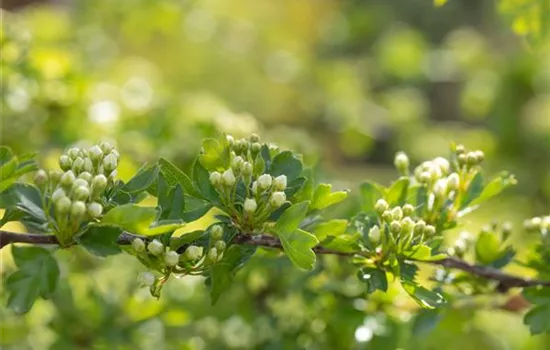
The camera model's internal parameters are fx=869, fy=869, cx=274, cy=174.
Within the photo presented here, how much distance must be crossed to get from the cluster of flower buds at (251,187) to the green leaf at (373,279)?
12cm

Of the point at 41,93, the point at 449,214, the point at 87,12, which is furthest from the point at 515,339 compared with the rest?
the point at 87,12

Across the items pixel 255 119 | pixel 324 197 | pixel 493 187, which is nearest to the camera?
pixel 324 197

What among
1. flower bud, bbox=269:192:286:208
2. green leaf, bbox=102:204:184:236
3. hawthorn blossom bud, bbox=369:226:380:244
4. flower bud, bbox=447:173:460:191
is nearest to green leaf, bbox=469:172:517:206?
flower bud, bbox=447:173:460:191

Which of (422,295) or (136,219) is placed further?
(422,295)

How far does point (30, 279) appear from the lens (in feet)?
2.52

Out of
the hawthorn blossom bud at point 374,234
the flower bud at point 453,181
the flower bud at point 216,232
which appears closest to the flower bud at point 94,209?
the flower bud at point 216,232

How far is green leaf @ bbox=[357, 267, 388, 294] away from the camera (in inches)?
30.5

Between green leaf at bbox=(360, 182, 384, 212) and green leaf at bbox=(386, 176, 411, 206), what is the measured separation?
2cm

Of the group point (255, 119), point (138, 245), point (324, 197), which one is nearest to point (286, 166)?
point (324, 197)

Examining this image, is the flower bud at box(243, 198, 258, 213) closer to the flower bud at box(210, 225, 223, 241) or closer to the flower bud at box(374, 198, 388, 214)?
the flower bud at box(210, 225, 223, 241)

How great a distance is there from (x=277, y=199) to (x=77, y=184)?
160 mm

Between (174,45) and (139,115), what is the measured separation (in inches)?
47.5

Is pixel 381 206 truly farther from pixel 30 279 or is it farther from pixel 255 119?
pixel 255 119

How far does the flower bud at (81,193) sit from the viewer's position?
652 millimetres
